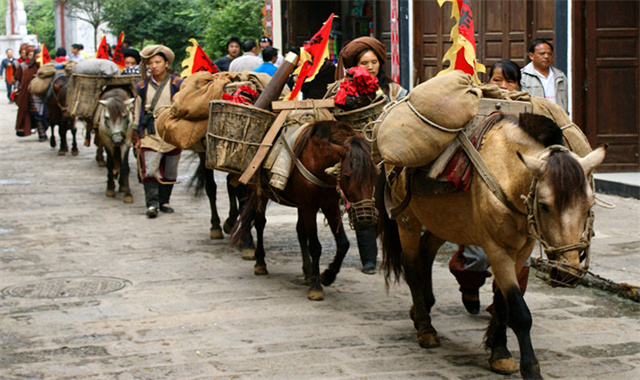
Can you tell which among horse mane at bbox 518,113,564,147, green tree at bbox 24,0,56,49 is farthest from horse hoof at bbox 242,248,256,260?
green tree at bbox 24,0,56,49

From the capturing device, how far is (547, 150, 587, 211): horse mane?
456 cm

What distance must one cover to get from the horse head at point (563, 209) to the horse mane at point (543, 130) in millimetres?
244

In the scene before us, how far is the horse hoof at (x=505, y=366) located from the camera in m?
A: 5.41

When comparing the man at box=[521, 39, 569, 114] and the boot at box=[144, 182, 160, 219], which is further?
the boot at box=[144, 182, 160, 219]

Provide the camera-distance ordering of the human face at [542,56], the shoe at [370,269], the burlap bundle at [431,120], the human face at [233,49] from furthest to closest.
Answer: the human face at [233,49]
the human face at [542,56]
the shoe at [370,269]
the burlap bundle at [431,120]

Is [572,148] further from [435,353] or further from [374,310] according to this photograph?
[374,310]

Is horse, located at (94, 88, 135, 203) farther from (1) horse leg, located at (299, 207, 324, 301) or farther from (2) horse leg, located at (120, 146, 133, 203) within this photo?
(1) horse leg, located at (299, 207, 324, 301)

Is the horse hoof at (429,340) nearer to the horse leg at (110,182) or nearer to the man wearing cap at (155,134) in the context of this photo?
the man wearing cap at (155,134)

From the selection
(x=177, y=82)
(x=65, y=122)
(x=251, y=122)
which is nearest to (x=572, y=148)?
(x=251, y=122)

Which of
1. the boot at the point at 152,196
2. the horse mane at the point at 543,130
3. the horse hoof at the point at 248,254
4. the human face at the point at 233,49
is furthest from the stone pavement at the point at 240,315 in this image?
the human face at the point at 233,49

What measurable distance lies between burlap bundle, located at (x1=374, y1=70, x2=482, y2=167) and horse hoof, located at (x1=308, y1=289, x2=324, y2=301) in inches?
92.3

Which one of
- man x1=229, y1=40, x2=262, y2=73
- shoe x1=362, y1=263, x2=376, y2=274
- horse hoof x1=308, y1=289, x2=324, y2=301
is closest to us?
horse hoof x1=308, y1=289, x2=324, y2=301

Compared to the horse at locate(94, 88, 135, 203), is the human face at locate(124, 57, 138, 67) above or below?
above

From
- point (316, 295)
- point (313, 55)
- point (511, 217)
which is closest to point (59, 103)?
point (313, 55)
